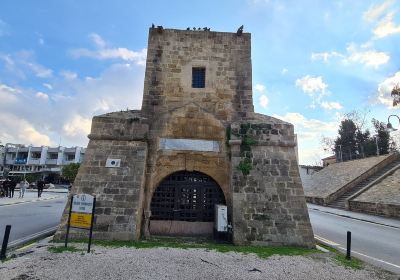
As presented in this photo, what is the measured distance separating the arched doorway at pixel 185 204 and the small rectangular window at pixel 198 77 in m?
3.94

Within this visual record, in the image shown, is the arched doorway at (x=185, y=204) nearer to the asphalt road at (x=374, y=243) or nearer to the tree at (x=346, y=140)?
the asphalt road at (x=374, y=243)

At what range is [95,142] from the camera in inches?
393

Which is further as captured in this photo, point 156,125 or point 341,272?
point 156,125

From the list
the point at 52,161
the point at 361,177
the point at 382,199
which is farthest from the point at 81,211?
the point at 52,161

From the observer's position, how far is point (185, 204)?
32.7 feet

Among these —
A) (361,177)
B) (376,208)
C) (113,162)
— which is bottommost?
(376,208)

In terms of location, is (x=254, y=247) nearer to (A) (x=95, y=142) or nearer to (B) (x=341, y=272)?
(B) (x=341, y=272)

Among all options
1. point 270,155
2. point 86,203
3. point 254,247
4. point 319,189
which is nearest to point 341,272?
point 254,247

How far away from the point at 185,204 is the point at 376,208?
1670 centimetres

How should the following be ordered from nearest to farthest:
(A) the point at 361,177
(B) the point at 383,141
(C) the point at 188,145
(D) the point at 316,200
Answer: (C) the point at 188,145
(A) the point at 361,177
(D) the point at 316,200
(B) the point at 383,141

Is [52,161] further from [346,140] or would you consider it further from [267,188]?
[267,188]

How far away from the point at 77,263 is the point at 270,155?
23.1ft

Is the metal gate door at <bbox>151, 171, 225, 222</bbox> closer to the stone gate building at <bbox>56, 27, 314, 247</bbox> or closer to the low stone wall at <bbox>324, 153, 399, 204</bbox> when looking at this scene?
the stone gate building at <bbox>56, 27, 314, 247</bbox>

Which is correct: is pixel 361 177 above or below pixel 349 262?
above
